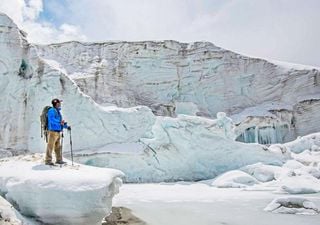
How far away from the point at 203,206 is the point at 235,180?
184 inches

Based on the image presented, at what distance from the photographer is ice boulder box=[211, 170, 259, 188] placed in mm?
13203

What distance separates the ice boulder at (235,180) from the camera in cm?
1320

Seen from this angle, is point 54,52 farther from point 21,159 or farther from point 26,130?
point 21,159

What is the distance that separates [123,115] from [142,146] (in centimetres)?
197

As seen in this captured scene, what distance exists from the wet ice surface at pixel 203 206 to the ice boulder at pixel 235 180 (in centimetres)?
50

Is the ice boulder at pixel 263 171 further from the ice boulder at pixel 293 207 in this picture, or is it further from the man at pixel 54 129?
the man at pixel 54 129

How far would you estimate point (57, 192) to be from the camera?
5.01m

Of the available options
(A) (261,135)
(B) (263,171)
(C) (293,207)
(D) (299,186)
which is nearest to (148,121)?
(B) (263,171)

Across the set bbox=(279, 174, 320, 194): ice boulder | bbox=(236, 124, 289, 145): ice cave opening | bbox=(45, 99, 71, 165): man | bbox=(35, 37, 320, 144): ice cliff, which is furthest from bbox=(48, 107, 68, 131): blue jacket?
bbox=(236, 124, 289, 145): ice cave opening

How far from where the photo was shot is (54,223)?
5.11 m

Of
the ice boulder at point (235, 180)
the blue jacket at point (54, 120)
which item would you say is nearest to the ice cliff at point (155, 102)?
the ice boulder at point (235, 180)

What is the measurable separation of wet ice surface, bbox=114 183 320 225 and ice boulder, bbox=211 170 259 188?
50 centimetres

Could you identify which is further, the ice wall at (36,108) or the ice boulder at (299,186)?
the ice wall at (36,108)

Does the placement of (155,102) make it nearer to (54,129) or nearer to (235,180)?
(235,180)
